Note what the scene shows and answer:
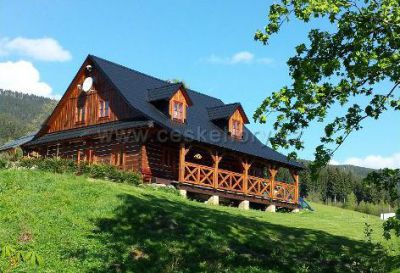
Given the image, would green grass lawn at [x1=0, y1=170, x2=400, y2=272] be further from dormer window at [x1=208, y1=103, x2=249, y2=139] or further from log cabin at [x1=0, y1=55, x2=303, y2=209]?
dormer window at [x1=208, y1=103, x2=249, y2=139]

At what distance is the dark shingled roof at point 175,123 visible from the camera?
30.3 metres

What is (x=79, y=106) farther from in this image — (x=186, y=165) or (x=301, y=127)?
(x=301, y=127)

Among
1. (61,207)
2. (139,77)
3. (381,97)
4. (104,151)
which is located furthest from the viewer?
(139,77)

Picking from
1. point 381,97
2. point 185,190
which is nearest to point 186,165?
point 185,190

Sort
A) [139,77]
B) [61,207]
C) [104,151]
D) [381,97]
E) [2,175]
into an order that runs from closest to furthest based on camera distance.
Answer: [381,97] < [61,207] < [2,175] < [104,151] < [139,77]

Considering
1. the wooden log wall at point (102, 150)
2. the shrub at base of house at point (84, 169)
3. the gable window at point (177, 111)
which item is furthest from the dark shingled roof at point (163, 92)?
the shrub at base of house at point (84, 169)

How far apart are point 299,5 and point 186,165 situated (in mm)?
18718

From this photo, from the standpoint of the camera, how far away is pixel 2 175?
2056 centimetres

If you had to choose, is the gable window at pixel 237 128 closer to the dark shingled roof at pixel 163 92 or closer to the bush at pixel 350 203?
the dark shingled roof at pixel 163 92

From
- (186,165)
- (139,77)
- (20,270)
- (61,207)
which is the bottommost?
(20,270)

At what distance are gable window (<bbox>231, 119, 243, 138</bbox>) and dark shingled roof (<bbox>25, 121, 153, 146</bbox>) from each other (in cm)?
790

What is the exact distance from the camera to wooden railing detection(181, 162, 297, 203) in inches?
1177

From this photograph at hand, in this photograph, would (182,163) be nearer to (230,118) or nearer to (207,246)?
(230,118)

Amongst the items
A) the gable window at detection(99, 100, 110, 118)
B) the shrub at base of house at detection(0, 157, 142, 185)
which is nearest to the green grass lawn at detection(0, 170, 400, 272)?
the shrub at base of house at detection(0, 157, 142, 185)
